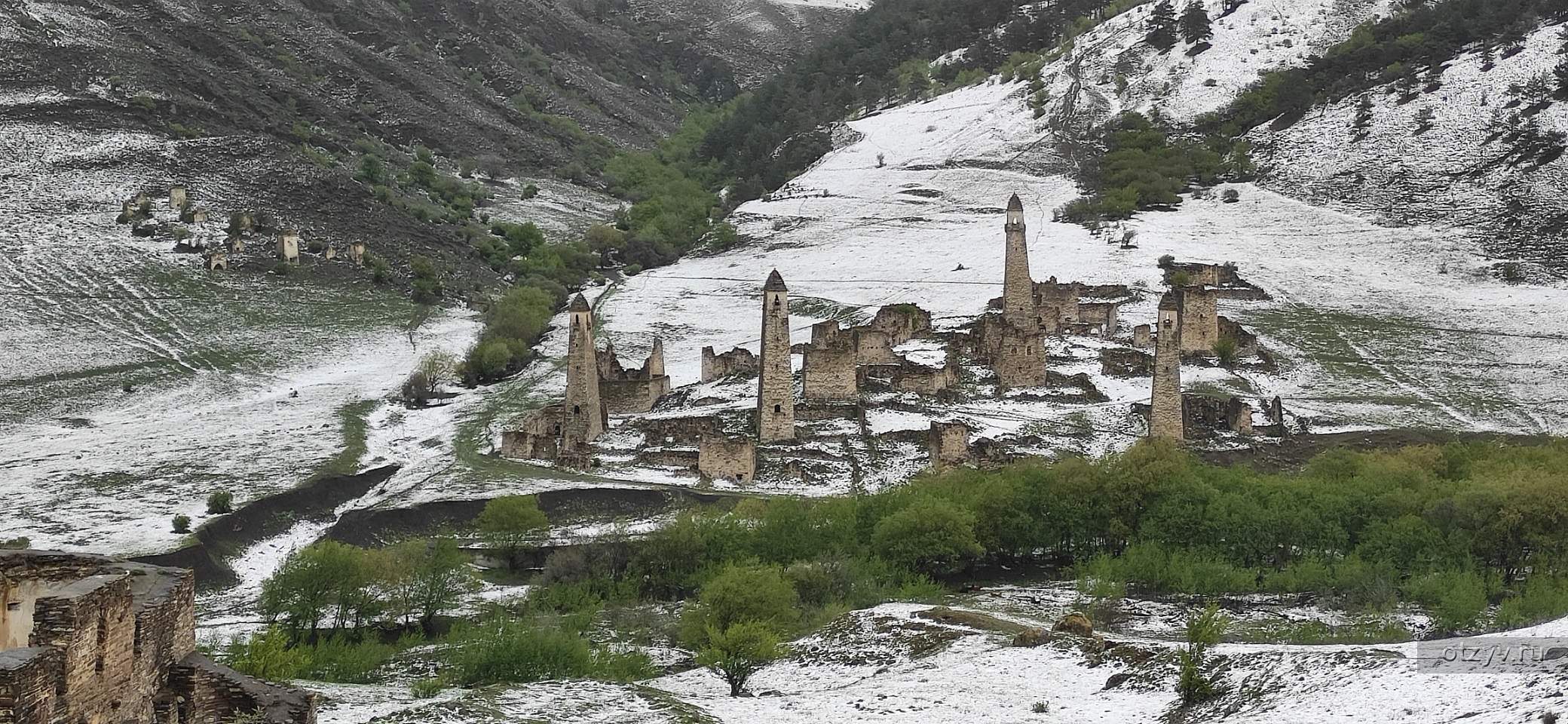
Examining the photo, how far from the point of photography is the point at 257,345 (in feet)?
316

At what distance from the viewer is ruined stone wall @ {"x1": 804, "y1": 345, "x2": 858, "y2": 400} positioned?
7100 cm

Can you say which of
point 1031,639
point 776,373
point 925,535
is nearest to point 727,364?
point 776,373

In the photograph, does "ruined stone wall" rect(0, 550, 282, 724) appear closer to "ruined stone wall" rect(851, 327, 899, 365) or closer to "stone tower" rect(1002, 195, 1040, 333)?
"ruined stone wall" rect(851, 327, 899, 365)

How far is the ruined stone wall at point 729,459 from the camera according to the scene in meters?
64.4

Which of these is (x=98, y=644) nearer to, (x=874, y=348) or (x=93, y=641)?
(x=93, y=641)

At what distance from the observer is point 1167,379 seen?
64.9 m

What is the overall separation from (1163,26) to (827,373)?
104 m

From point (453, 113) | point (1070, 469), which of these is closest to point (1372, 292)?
point (1070, 469)

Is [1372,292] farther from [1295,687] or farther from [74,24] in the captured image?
[74,24]

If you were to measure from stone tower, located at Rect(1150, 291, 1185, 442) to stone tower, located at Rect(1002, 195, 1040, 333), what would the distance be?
53.4 ft

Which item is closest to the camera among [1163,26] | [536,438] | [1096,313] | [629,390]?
[536,438]

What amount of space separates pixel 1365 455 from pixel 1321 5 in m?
111

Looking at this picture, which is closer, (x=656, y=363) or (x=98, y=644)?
(x=98, y=644)

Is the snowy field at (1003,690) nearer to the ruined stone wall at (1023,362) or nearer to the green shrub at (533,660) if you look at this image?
the green shrub at (533,660)
